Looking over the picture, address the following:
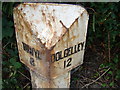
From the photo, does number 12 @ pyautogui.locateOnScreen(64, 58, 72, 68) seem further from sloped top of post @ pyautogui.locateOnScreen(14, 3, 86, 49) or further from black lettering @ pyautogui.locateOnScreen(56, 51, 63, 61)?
sloped top of post @ pyautogui.locateOnScreen(14, 3, 86, 49)

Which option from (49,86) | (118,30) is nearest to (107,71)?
(118,30)

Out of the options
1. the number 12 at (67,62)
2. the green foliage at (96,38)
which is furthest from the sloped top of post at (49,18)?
the green foliage at (96,38)

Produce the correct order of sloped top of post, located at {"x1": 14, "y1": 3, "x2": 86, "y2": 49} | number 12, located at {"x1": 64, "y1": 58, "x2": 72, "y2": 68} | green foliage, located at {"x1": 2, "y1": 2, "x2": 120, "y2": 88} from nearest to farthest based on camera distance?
sloped top of post, located at {"x1": 14, "y1": 3, "x2": 86, "y2": 49}
number 12, located at {"x1": 64, "y1": 58, "x2": 72, "y2": 68}
green foliage, located at {"x1": 2, "y1": 2, "x2": 120, "y2": 88}

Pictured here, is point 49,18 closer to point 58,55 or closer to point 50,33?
point 50,33

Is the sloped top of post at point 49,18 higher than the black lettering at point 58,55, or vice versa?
the sloped top of post at point 49,18

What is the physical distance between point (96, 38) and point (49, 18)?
0.90m

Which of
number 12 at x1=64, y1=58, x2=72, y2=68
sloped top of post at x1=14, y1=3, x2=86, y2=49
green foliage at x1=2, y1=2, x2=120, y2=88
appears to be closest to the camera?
sloped top of post at x1=14, y1=3, x2=86, y2=49

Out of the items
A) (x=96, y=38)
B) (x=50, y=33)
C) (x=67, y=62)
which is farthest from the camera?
(x=96, y=38)

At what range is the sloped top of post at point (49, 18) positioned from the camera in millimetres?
1063

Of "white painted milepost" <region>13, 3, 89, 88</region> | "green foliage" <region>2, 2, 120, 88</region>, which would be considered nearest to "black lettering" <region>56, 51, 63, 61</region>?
"white painted milepost" <region>13, 3, 89, 88</region>

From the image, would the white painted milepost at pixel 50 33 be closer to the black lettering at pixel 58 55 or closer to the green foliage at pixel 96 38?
the black lettering at pixel 58 55

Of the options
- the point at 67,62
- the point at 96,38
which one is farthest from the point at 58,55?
the point at 96,38

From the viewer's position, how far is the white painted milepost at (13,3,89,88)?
1068mm

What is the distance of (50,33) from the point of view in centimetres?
107
